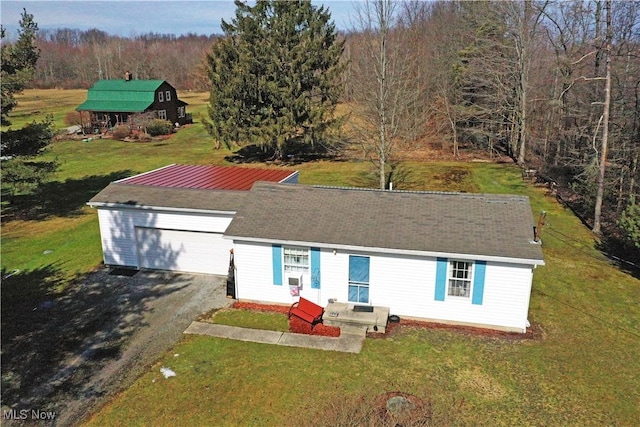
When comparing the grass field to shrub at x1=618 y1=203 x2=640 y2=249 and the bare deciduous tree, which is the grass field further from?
the bare deciduous tree

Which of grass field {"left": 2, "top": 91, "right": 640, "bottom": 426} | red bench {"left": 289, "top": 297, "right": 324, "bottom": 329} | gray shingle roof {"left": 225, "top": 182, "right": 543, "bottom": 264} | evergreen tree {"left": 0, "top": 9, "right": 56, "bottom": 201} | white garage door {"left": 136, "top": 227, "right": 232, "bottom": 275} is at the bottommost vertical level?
grass field {"left": 2, "top": 91, "right": 640, "bottom": 426}

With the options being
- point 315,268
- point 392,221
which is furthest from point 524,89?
point 315,268

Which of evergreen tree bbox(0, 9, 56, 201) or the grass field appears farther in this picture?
evergreen tree bbox(0, 9, 56, 201)

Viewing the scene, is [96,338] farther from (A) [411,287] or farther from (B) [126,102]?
(B) [126,102]

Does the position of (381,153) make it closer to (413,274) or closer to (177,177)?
(177,177)

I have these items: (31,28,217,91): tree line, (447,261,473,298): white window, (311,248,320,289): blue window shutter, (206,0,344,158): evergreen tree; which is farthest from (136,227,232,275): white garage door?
(31,28,217,91): tree line
